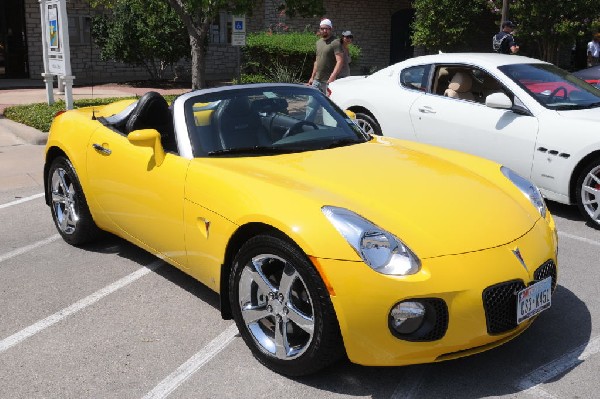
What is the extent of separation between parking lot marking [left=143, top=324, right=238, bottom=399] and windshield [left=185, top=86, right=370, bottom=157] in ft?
3.55

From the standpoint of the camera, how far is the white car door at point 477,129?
6277 millimetres

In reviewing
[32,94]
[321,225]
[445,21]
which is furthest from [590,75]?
[32,94]

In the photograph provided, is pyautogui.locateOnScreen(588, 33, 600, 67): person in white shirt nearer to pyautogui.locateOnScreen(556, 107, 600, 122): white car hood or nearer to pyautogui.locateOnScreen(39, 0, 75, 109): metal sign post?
pyautogui.locateOnScreen(556, 107, 600, 122): white car hood

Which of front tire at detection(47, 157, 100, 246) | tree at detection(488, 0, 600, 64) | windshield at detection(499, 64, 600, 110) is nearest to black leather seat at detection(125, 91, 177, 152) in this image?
front tire at detection(47, 157, 100, 246)

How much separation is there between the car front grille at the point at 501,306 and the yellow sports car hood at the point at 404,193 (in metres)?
0.22

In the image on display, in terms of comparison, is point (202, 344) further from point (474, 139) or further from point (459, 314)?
point (474, 139)

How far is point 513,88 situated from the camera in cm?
649

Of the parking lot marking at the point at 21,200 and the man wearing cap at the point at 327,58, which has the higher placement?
the man wearing cap at the point at 327,58

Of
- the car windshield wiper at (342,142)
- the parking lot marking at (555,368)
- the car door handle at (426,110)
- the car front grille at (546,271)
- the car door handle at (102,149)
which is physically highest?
the car windshield wiper at (342,142)

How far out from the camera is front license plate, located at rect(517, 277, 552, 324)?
309 centimetres

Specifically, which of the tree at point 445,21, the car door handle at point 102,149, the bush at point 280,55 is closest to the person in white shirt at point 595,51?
the tree at point 445,21

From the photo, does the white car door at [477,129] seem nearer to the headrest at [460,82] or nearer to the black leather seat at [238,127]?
the headrest at [460,82]

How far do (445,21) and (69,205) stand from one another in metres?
19.0

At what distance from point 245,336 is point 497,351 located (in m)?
1.36
